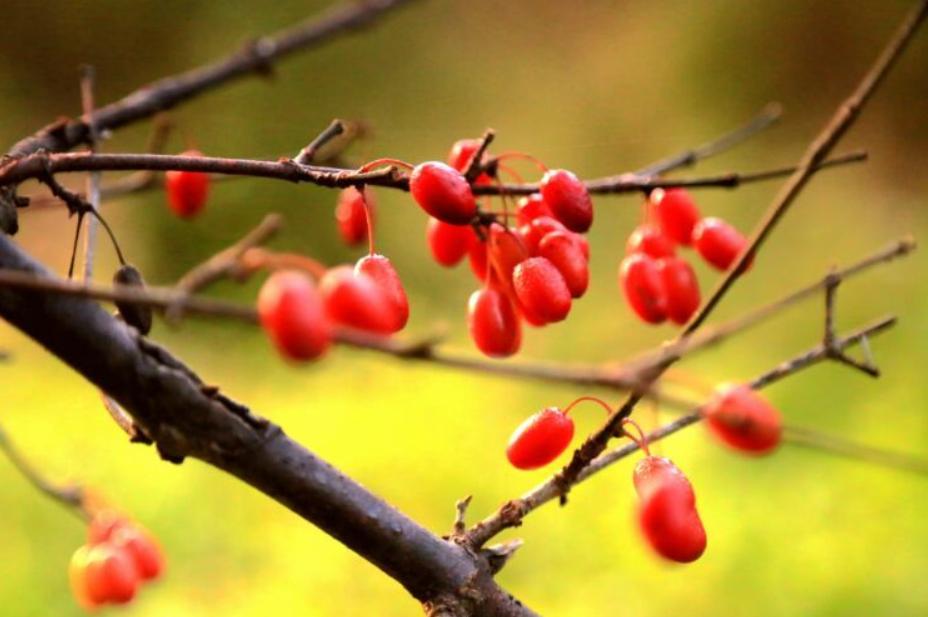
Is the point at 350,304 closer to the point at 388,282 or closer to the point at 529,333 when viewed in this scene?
the point at 388,282

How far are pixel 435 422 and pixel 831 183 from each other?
3.14 ft

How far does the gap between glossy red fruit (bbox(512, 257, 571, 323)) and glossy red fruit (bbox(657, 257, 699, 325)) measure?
82mm

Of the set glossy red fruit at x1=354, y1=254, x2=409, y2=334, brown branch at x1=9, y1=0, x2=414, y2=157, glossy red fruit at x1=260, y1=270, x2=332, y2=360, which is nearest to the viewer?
glossy red fruit at x1=260, y1=270, x2=332, y2=360

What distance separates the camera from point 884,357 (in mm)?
1380

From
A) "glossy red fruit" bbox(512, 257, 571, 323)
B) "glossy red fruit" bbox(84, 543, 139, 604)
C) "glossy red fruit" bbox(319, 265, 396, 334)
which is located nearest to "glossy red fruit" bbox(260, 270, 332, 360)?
"glossy red fruit" bbox(319, 265, 396, 334)

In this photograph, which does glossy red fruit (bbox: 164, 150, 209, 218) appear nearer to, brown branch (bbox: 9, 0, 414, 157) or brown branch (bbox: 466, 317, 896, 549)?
brown branch (bbox: 9, 0, 414, 157)

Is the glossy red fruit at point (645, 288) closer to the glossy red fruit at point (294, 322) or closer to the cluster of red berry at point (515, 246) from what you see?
the cluster of red berry at point (515, 246)

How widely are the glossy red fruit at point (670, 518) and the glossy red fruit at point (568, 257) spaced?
0.07 m

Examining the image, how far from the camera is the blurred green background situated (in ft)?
3.55

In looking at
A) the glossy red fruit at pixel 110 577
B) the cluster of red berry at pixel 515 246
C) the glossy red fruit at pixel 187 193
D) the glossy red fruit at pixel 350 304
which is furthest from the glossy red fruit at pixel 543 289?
the glossy red fruit at pixel 110 577

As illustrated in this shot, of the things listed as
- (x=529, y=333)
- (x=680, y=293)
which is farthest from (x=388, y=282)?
(x=529, y=333)

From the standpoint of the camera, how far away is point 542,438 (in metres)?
0.35

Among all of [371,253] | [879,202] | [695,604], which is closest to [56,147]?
[371,253]

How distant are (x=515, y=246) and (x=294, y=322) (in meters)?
0.15
